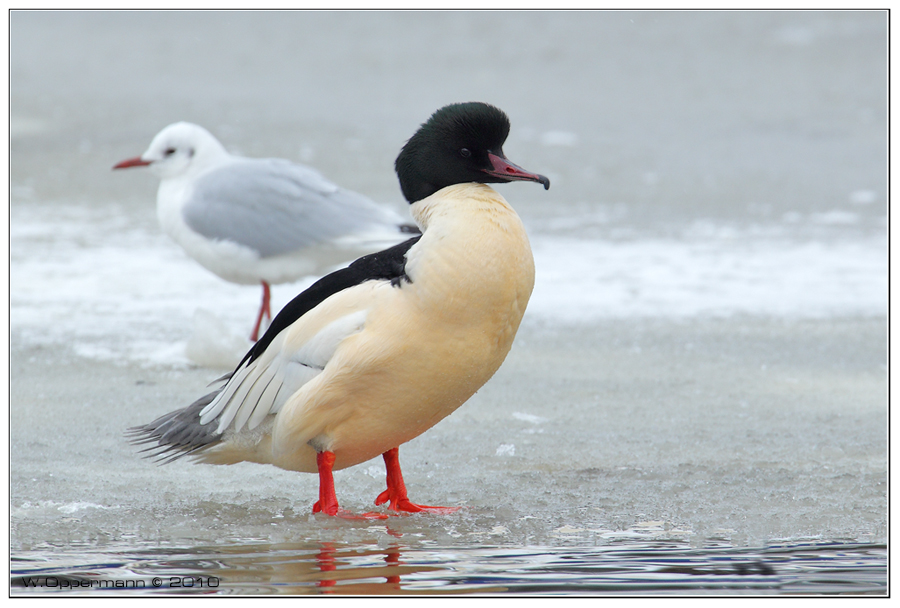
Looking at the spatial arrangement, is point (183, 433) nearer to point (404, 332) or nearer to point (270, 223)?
point (404, 332)

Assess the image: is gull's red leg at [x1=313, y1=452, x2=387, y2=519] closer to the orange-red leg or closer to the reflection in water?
the reflection in water

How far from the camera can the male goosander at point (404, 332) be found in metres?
3.35

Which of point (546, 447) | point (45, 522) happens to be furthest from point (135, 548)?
point (546, 447)

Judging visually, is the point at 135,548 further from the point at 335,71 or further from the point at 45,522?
the point at 335,71

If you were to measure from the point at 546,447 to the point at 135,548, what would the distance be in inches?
69.9

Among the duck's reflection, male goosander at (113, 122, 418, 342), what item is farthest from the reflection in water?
male goosander at (113, 122, 418, 342)

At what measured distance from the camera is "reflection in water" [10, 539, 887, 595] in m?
2.95

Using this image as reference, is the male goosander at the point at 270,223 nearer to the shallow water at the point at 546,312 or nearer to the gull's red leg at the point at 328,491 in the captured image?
the shallow water at the point at 546,312

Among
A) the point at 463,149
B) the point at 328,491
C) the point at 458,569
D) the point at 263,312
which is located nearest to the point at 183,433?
the point at 328,491

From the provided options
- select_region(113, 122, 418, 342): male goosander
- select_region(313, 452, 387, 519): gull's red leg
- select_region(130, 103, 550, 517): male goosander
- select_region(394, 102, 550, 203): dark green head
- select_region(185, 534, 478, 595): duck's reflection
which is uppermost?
select_region(113, 122, 418, 342): male goosander

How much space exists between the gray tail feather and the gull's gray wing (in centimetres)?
244

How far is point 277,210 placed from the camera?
6.34 m

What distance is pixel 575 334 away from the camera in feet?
21.0

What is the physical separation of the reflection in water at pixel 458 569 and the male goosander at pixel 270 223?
3.07 m
